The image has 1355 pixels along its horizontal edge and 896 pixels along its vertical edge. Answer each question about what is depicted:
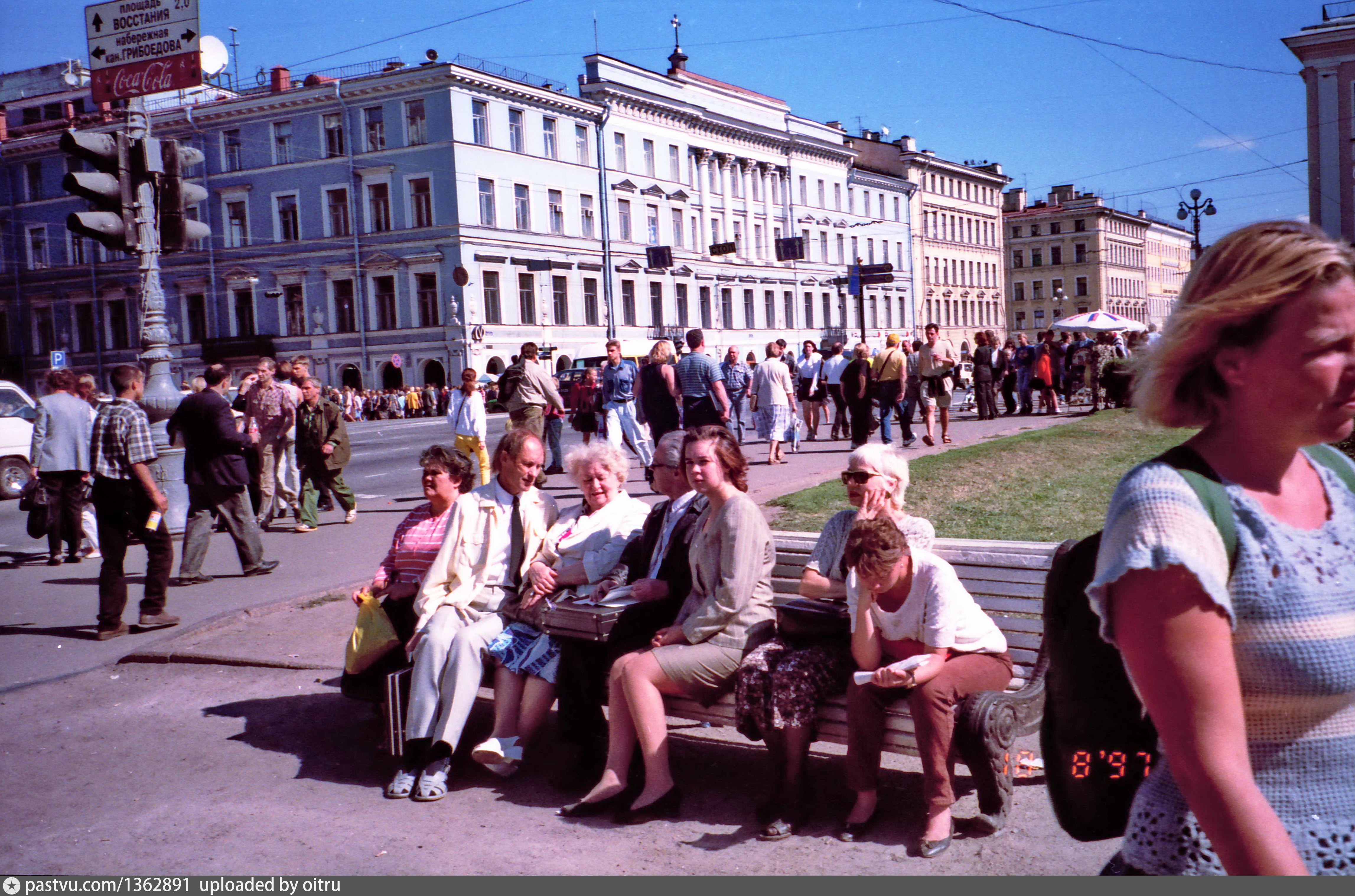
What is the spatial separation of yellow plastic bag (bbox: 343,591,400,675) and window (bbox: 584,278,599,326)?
178 feet

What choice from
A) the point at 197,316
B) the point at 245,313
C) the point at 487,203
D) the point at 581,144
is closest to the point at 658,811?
the point at 487,203

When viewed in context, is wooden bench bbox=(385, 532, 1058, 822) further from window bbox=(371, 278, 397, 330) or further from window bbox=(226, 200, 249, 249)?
window bbox=(226, 200, 249, 249)

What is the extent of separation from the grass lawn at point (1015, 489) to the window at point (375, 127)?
41200 mm

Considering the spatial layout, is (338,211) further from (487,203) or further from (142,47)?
(142,47)

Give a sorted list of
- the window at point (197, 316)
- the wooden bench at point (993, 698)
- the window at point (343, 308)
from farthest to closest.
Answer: the window at point (197, 316)
the window at point (343, 308)
the wooden bench at point (993, 698)

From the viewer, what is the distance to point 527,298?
184ft

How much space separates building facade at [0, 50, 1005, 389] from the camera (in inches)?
2079

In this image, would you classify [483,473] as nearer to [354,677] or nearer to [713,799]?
[354,677]

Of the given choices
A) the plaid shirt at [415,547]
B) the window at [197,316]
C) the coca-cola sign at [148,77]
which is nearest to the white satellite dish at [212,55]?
the coca-cola sign at [148,77]

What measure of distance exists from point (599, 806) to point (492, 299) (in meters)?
50.9

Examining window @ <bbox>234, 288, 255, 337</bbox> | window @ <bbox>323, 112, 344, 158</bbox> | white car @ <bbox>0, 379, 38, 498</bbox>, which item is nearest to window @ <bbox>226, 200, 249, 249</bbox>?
window @ <bbox>234, 288, 255, 337</bbox>

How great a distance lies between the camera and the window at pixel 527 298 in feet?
183

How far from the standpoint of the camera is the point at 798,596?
5758 millimetres

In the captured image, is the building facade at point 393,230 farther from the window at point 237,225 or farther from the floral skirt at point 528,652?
the floral skirt at point 528,652
